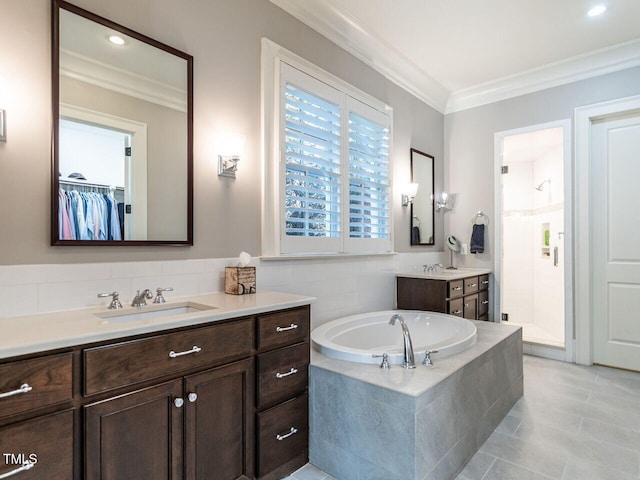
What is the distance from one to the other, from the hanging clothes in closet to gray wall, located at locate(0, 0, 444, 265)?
56 millimetres

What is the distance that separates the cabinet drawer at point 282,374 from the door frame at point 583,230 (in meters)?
3.08

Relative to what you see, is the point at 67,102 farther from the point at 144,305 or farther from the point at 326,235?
the point at 326,235

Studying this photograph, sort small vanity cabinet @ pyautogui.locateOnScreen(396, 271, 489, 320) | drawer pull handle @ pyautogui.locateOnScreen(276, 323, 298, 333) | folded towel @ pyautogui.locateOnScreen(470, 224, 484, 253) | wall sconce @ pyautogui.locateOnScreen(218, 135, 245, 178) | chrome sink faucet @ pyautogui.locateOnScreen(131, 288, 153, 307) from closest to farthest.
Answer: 1. chrome sink faucet @ pyautogui.locateOnScreen(131, 288, 153, 307)
2. drawer pull handle @ pyautogui.locateOnScreen(276, 323, 298, 333)
3. wall sconce @ pyautogui.locateOnScreen(218, 135, 245, 178)
4. small vanity cabinet @ pyautogui.locateOnScreen(396, 271, 489, 320)
5. folded towel @ pyautogui.locateOnScreen(470, 224, 484, 253)

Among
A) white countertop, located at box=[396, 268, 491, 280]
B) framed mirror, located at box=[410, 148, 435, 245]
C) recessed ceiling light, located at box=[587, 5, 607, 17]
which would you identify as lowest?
white countertop, located at box=[396, 268, 491, 280]

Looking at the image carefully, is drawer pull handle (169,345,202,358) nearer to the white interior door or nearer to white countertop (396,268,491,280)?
white countertop (396,268,491,280)

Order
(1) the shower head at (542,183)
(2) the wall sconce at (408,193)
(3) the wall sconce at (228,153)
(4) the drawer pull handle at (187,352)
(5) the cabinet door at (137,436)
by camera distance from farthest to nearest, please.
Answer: (1) the shower head at (542,183)
(2) the wall sconce at (408,193)
(3) the wall sconce at (228,153)
(4) the drawer pull handle at (187,352)
(5) the cabinet door at (137,436)

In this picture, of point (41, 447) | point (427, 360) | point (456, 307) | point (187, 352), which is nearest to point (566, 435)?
point (427, 360)

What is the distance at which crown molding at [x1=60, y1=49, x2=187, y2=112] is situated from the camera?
5.44ft

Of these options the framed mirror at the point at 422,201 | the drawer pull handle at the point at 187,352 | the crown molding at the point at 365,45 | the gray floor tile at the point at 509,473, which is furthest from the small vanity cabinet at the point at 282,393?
the framed mirror at the point at 422,201

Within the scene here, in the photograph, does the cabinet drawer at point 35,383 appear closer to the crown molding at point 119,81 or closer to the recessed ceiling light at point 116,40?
the crown molding at point 119,81

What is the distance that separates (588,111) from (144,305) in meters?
4.19

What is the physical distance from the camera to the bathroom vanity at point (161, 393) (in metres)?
1.11

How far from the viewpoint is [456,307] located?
346 centimetres

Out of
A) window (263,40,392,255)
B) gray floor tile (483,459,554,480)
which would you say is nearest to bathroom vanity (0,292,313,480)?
window (263,40,392,255)
